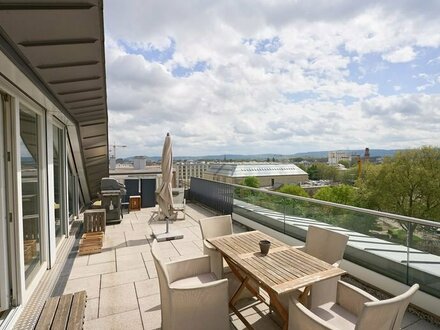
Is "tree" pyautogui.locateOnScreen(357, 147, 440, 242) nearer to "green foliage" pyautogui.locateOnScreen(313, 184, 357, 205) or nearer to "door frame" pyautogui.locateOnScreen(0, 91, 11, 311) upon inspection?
"green foliage" pyautogui.locateOnScreen(313, 184, 357, 205)

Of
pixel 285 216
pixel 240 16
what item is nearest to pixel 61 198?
pixel 285 216

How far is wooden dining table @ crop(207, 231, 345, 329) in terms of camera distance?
2.07 metres

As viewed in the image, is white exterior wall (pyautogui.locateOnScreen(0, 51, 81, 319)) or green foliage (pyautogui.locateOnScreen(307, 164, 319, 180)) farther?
green foliage (pyautogui.locateOnScreen(307, 164, 319, 180))

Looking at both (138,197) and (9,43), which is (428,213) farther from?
(9,43)

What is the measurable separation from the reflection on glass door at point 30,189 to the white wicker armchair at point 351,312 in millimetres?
3350

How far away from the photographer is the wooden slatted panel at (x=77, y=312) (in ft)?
7.50

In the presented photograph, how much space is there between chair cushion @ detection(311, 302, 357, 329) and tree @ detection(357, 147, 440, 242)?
23167 mm

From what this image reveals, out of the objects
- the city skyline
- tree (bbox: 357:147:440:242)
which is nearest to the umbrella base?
the city skyline

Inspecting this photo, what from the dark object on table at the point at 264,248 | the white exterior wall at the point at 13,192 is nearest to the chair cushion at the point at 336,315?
the dark object on table at the point at 264,248

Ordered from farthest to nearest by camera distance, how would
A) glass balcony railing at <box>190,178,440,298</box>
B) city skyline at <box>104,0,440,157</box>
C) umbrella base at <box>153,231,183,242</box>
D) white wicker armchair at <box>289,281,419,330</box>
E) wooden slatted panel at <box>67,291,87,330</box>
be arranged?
1. umbrella base at <box>153,231,183,242</box>
2. city skyline at <box>104,0,440,157</box>
3. glass balcony railing at <box>190,178,440,298</box>
4. wooden slatted panel at <box>67,291,87,330</box>
5. white wicker armchair at <box>289,281,419,330</box>

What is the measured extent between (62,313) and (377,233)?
12.6ft

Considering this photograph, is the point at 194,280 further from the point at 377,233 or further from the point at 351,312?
the point at 377,233

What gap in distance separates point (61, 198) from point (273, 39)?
605 cm

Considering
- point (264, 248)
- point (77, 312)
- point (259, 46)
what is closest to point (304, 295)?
point (264, 248)
